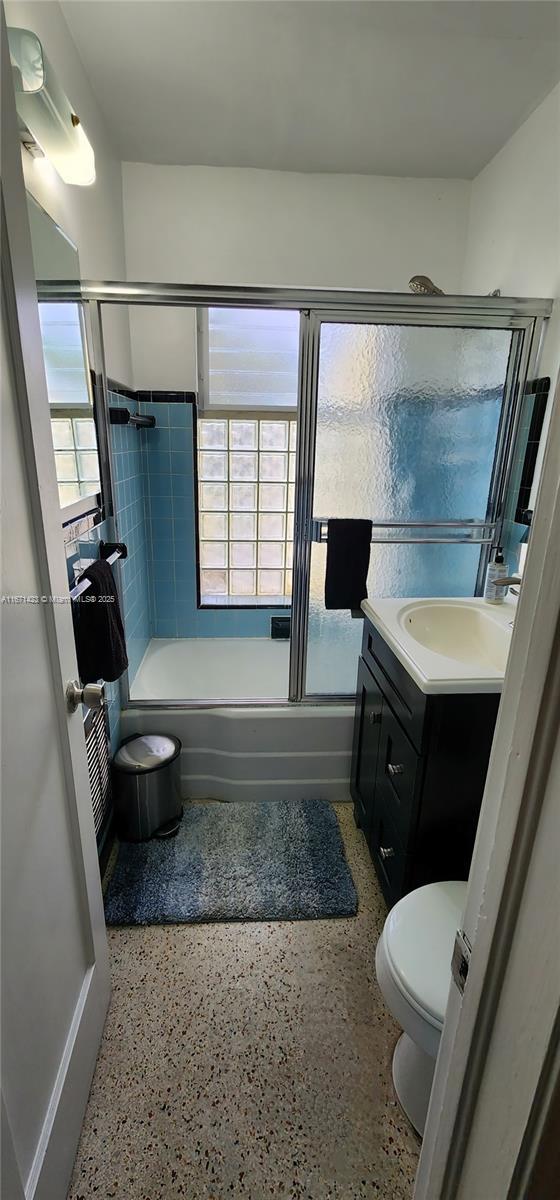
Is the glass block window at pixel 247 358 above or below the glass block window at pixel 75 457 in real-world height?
above

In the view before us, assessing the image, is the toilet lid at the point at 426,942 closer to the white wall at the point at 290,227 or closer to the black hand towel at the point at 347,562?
the black hand towel at the point at 347,562

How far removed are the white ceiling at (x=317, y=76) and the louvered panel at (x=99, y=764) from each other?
6.86 ft

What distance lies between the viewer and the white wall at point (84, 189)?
A: 133 centimetres

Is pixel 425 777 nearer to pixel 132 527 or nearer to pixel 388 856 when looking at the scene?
pixel 388 856

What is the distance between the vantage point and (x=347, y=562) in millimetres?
2020

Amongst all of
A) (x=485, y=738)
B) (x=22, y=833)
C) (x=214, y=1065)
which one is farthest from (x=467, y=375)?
(x=214, y=1065)

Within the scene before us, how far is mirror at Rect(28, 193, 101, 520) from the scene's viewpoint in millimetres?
1322

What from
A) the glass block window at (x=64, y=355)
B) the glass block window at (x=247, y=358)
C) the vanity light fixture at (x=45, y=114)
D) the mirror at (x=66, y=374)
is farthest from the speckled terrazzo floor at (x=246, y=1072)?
the glass block window at (x=247, y=358)

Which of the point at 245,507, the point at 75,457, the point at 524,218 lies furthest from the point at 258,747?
the point at 524,218

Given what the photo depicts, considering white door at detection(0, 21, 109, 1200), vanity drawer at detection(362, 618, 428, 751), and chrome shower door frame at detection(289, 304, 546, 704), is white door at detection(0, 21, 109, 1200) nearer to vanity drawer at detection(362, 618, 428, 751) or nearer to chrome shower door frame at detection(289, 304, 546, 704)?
vanity drawer at detection(362, 618, 428, 751)

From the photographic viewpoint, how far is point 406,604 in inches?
70.7

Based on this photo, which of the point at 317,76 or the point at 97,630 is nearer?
the point at 97,630

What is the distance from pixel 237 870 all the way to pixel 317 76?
2.71m

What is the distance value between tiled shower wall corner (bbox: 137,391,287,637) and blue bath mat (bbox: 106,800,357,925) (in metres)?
1.17
